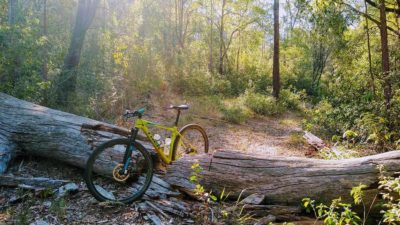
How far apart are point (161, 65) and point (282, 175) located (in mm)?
12108

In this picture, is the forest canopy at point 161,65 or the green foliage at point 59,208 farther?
the forest canopy at point 161,65

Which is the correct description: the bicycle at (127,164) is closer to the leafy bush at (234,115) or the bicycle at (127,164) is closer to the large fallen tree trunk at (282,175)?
the large fallen tree trunk at (282,175)

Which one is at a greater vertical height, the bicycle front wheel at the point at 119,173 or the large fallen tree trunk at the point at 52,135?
the large fallen tree trunk at the point at 52,135

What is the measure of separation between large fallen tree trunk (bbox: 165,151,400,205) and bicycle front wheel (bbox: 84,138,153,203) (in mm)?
418

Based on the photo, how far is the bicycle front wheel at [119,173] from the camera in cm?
388

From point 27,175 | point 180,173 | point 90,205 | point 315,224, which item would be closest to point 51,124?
point 27,175

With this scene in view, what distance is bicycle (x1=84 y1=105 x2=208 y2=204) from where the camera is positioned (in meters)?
3.87

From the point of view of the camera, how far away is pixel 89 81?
9.05 meters

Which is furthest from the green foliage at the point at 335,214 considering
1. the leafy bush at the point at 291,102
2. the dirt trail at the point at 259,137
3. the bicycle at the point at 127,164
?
the leafy bush at the point at 291,102

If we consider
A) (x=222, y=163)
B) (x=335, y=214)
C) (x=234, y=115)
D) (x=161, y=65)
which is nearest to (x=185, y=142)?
(x=222, y=163)

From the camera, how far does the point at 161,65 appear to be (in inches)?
609

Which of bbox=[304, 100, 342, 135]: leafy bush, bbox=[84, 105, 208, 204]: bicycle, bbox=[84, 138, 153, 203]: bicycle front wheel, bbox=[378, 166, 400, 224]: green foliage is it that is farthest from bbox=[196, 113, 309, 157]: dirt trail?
bbox=[378, 166, 400, 224]: green foliage

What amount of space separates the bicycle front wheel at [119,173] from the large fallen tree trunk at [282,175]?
42cm

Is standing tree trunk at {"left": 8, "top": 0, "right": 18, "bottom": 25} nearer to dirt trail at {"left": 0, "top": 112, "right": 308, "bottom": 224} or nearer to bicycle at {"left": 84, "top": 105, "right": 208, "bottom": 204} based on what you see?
dirt trail at {"left": 0, "top": 112, "right": 308, "bottom": 224}
